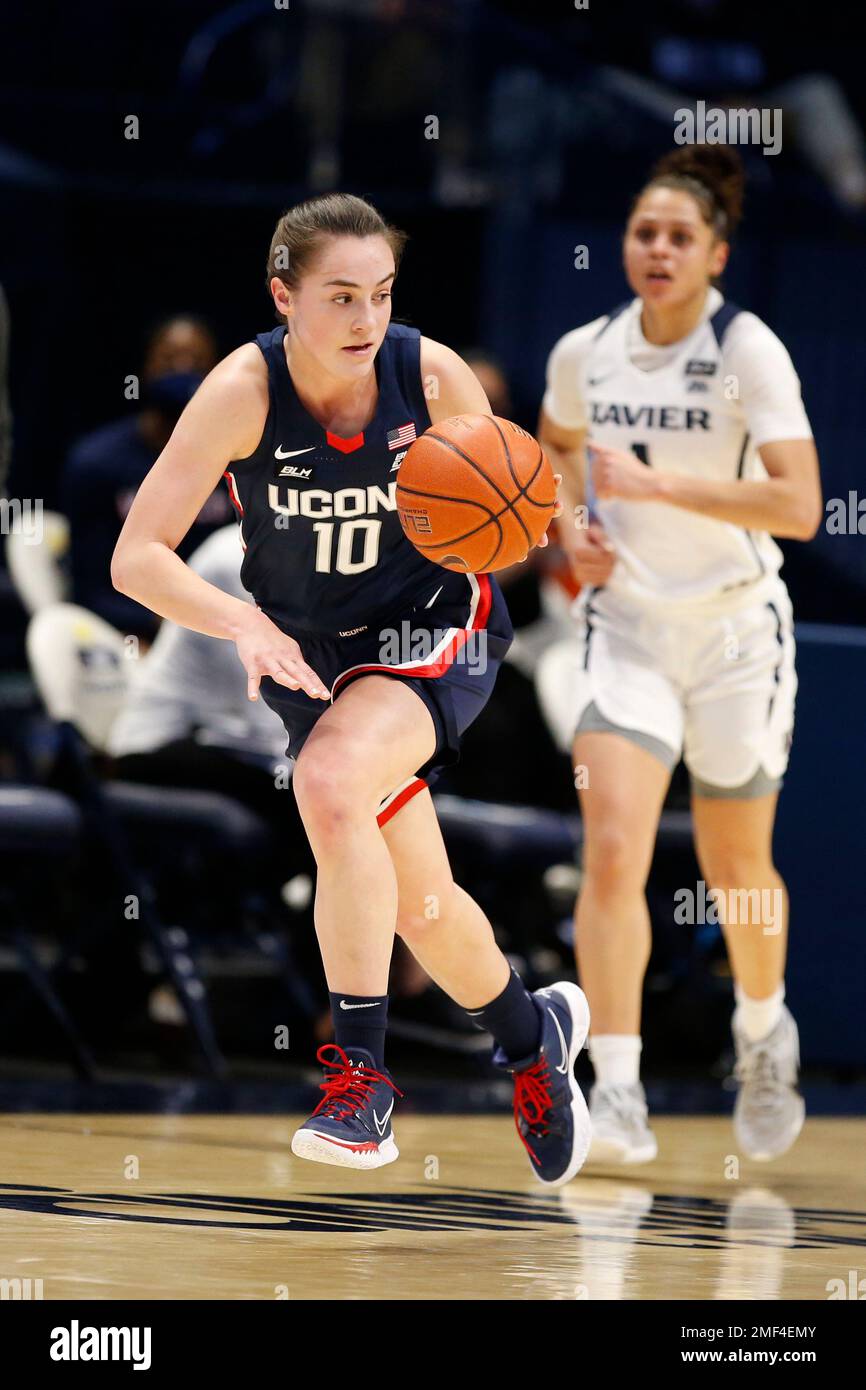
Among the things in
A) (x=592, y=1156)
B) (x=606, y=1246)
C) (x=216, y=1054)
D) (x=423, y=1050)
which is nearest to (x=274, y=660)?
(x=606, y=1246)

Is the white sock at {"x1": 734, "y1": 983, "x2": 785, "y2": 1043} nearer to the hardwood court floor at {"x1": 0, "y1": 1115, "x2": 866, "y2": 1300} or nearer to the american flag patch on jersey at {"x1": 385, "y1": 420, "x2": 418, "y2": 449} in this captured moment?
the hardwood court floor at {"x1": 0, "y1": 1115, "x2": 866, "y2": 1300}

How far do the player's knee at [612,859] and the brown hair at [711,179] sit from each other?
1577 mm

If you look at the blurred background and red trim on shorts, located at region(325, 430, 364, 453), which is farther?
the blurred background

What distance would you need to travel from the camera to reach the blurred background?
7.66m

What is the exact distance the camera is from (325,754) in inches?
165

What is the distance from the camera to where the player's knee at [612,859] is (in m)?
5.62

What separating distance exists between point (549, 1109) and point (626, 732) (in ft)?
3.86

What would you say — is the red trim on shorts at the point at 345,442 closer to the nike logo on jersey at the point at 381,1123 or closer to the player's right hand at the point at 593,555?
the nike logo on jersey at the point at 381,1123

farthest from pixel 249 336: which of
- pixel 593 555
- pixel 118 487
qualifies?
pixel 593 555

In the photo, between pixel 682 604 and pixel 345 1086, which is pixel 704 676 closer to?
pixel 682 604

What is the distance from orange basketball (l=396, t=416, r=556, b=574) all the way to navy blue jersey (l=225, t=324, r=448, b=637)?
0.40 feet

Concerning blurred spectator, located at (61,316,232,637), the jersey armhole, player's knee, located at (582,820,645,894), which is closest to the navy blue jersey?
the jersey armhole
